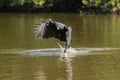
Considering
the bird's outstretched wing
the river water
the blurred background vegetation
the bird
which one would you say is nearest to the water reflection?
the river water

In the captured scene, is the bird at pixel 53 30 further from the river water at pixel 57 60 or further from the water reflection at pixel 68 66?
the river water at pixel 57 60

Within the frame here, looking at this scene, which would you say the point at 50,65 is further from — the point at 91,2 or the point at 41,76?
the point at 91,2

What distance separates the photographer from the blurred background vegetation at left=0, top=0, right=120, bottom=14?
6800 centimetres

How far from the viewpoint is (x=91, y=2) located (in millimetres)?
68875

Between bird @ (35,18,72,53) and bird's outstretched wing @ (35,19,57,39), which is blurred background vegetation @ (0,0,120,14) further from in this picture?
bird's outstretched wing @ (35,19,57,39)

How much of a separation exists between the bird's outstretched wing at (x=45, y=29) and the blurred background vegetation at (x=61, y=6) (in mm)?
46275

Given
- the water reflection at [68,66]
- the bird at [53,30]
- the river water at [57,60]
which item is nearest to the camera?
the water reflection at [68,66]

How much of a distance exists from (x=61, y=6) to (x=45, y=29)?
53.1m

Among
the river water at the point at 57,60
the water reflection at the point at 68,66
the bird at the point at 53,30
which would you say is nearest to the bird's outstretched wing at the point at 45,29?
the bird at the point at 53,30

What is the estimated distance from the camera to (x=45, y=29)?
2098cm

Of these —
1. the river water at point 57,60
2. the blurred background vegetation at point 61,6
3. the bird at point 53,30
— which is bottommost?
the blurred background vegetation at point 61,6

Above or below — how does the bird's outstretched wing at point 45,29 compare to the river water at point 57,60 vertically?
above

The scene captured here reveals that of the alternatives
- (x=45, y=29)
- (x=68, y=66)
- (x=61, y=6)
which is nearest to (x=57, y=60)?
(x=45, y=29)

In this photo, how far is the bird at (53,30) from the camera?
2069 centimetres
